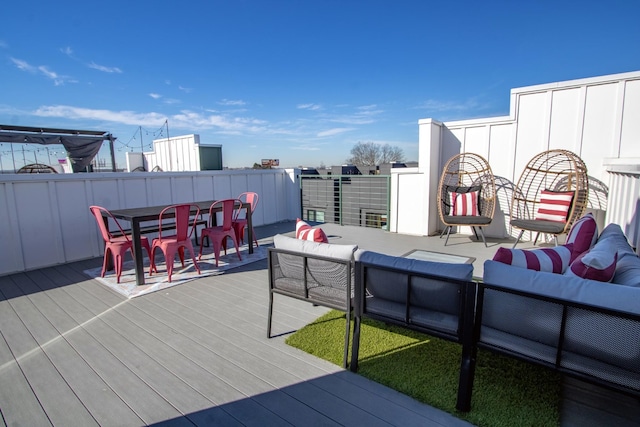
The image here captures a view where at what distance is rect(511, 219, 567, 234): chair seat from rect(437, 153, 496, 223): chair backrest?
68cm

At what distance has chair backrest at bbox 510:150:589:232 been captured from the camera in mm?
4297

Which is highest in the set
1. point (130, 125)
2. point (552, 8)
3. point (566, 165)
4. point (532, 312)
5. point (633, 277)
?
point (552, 8)

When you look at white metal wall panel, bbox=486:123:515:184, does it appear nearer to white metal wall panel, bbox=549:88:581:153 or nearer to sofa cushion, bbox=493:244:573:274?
white metal wall panel, bbox=549:88:581:153

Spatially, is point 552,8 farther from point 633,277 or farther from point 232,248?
point 232,248

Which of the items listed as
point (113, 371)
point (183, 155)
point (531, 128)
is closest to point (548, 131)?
point (531, 128)

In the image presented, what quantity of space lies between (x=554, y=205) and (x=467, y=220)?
1.12 meters

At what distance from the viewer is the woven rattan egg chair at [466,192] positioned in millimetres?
4879

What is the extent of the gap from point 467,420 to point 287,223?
5715 millimetres

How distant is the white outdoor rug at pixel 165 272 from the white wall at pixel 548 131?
10.4ft

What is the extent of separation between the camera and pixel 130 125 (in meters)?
10.6

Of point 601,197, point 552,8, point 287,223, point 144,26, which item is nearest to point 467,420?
point 601,197

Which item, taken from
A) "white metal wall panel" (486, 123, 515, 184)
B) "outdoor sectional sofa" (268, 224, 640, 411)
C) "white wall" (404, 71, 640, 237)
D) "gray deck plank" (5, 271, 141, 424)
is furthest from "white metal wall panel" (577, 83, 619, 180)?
"gray deck plank" (5, 271, 141, 424)

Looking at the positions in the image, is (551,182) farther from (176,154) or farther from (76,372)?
(176,154)

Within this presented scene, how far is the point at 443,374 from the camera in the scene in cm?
178
